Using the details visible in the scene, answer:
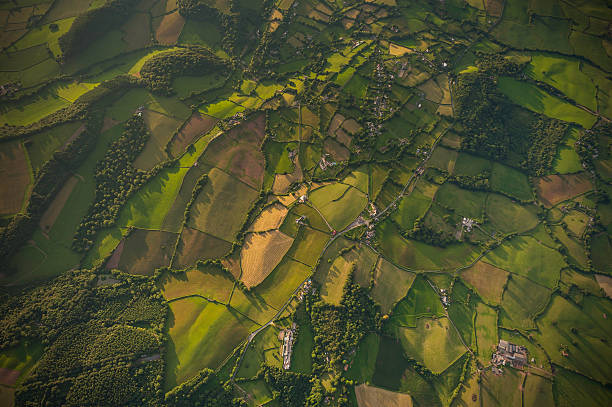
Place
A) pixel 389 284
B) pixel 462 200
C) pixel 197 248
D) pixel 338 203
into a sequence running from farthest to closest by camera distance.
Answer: pixel 462 200
pixel 338 203
pixel 197 248
pixel 389 284

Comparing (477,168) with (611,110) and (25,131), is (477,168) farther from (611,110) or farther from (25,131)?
(25,131)

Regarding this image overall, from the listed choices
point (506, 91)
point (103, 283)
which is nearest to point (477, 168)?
point (506, 91)

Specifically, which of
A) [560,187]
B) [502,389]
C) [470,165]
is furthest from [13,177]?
[560,187]

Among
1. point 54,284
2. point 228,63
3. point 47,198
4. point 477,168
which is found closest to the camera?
point 54,284

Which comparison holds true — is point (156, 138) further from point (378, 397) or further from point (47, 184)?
point (378, 397)

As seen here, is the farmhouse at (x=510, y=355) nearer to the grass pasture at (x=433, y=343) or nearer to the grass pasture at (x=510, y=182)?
the grass pasture at (x=433, y=343)
